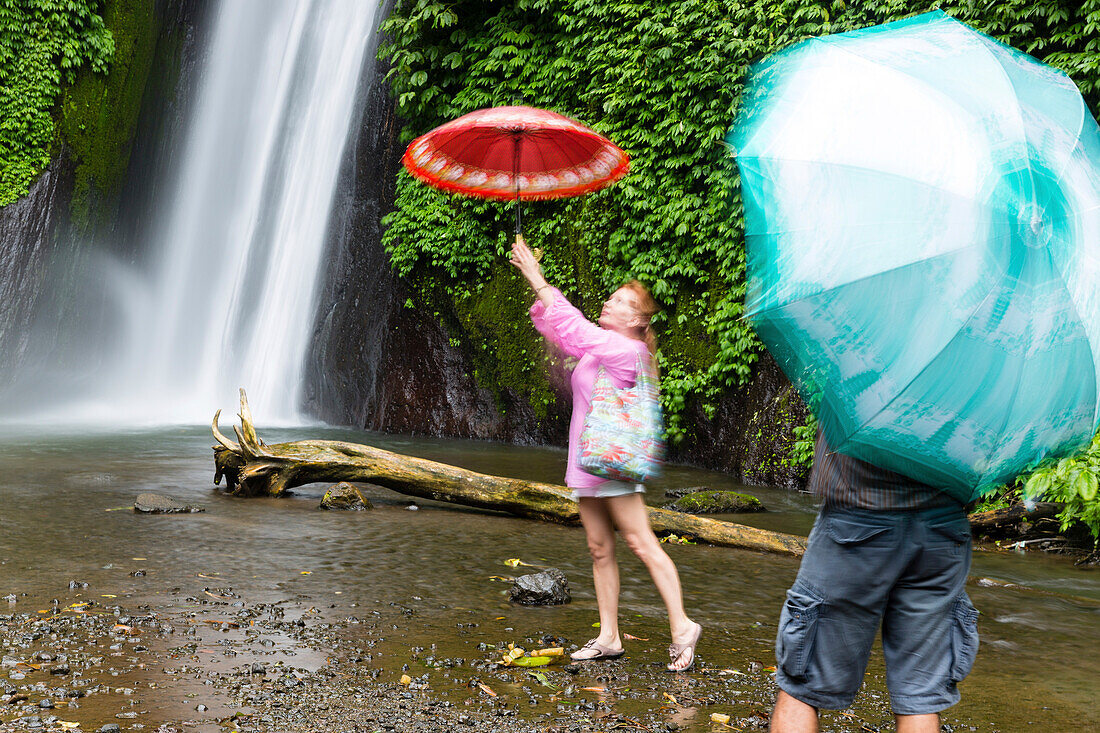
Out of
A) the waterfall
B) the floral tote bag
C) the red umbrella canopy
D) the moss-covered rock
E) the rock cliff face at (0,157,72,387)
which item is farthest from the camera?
the moss-covered rock

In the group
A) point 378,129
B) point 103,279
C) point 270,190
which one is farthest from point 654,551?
point 103,279

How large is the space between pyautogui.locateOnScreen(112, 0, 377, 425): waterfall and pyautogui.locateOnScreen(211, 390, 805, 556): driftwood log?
772 cm

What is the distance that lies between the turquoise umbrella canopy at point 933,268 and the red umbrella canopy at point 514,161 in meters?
2.49

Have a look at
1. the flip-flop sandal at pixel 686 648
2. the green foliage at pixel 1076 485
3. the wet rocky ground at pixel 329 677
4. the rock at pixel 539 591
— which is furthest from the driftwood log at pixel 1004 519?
the flip-flop sandal at pixel 686 648

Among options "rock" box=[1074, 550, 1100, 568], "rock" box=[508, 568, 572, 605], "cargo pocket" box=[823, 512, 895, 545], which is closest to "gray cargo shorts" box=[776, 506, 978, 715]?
"cargo pocket" box=[823, 512, 895, 545]

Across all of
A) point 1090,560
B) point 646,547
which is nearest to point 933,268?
point 646,547

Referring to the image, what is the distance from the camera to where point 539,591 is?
4840mm

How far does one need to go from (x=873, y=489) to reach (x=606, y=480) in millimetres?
1757

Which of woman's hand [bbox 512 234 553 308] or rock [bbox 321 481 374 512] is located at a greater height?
woman's hand [bbox 512 234 553 308]

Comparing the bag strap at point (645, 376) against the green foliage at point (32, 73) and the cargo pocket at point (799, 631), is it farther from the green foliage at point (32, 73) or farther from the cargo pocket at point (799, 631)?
the green foliage at point (32, 73)

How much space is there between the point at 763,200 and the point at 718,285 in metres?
9.54

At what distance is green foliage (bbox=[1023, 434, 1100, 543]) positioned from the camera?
6117 millimetres

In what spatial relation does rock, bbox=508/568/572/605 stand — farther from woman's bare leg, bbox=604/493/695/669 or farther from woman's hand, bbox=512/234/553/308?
woman's hand, bbox=512/234/553/308

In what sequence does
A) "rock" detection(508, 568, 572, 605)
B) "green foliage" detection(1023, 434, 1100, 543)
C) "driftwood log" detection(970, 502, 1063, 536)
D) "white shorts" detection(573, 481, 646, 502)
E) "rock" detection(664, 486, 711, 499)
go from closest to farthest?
1. "white shorts" detection(573, 481, 646, 502)
2. "rock" detection(508, 568, 572, 605)
3. "green foliage" detection(1023, 434, 1100, 543)
4. "driftwood log" detection(970, 502, 1063, 536)
5. "rock" detection(664, 486, 711, 499)
